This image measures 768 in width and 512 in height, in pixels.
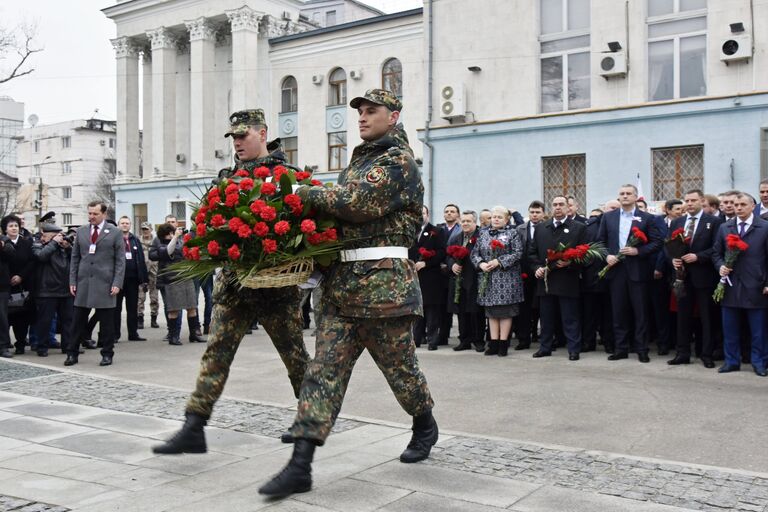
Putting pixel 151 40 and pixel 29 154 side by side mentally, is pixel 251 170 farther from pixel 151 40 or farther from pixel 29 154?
pixel 29 154

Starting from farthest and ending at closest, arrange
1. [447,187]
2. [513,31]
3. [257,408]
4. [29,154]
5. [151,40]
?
[29,154] → [151,40] → [447,187] → [513,31] → [257,408]

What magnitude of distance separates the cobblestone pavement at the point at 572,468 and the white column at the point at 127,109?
41740 millimetres

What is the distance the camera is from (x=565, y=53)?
22688 millimetres

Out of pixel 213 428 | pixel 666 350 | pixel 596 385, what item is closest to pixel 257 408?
pixel 213 428

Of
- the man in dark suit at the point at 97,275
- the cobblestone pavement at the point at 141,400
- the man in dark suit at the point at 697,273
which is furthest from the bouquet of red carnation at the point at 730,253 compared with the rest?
the man in dark suit at the point at 97,275

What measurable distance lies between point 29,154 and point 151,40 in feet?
163

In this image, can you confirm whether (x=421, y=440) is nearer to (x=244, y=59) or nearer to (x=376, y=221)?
(x=376, y=221)

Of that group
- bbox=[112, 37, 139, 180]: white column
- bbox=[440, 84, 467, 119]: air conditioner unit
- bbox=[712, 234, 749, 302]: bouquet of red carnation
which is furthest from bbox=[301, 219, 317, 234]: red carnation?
bbox=[112, 37, 139, 180]: white column

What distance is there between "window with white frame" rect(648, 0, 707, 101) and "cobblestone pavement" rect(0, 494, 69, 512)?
19.5m

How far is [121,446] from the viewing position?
5793mm

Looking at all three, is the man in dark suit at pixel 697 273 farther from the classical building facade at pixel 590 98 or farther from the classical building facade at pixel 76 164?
the classical building facade at pixel 76 164

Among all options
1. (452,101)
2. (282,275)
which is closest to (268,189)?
(282,275)

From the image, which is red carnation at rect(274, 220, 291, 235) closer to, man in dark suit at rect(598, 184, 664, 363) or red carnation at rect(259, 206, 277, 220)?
red carnation at rect(259, 206, 277, 220)

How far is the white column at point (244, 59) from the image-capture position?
40312 mm
